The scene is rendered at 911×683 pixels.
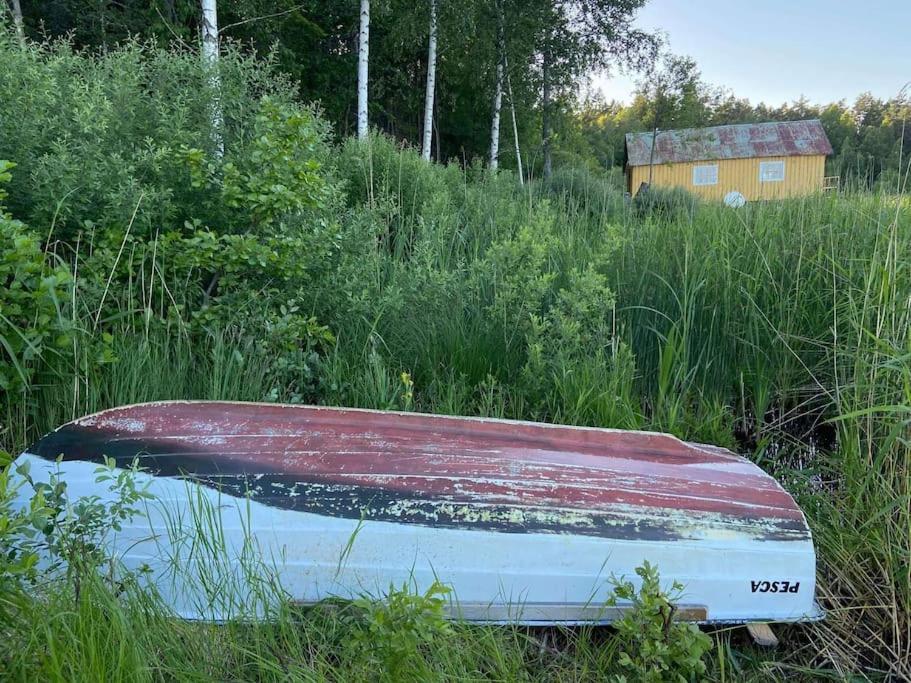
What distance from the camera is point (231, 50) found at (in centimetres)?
442

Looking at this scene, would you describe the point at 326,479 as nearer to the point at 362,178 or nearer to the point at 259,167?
the point at 259,167

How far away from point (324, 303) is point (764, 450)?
2.37 metres

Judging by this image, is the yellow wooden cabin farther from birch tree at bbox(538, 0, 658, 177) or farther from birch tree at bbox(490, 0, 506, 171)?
birch tree at bbox(490, 0, 506, 171)

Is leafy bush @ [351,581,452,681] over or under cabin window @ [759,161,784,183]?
under

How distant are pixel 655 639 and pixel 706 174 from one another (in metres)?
35.2

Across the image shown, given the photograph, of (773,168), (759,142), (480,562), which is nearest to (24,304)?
(480,562)

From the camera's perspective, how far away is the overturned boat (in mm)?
1798

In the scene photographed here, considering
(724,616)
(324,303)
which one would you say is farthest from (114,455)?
(724,616)

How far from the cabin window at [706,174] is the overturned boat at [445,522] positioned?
3388 centimetres

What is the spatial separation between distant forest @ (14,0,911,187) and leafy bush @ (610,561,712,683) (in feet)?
31.0

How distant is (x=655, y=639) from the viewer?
1.60m

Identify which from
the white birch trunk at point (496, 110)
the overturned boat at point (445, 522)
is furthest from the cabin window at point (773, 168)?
the overturned boat at point (445, 522)

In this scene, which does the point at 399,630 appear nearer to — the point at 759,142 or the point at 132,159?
the point at 132,159

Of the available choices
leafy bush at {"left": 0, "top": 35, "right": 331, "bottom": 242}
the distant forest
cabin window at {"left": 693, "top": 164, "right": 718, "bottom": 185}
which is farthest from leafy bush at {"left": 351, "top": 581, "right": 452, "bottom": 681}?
cabin window at {"left": 693, "top": 164, "right": 718, "bottom": 185}
